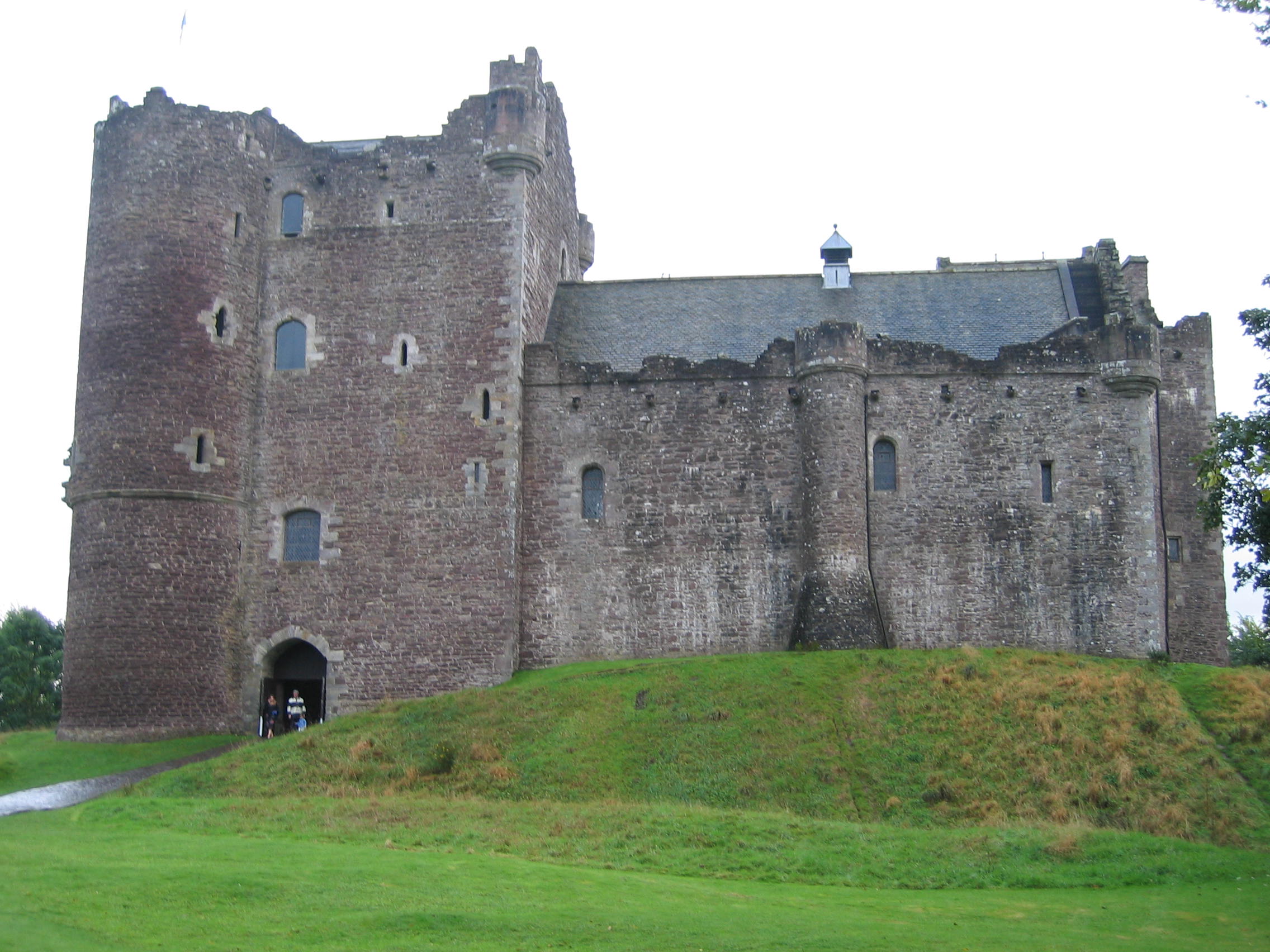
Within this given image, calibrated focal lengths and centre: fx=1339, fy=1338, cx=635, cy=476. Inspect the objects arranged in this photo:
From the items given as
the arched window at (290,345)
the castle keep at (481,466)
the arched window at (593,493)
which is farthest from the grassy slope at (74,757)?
the arched window at (593,493)

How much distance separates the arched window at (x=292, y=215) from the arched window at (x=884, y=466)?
16187 millimetres

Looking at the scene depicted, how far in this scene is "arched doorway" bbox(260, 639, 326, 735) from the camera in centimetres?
3388

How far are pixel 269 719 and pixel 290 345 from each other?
9686 millimetres

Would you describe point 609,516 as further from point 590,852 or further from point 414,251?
point 590,852

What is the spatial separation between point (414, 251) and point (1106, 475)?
18442 mm

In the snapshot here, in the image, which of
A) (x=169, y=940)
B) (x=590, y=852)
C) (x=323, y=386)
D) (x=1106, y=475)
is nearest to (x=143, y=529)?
(x=323, y=386)

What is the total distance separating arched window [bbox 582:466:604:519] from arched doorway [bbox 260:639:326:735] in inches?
301

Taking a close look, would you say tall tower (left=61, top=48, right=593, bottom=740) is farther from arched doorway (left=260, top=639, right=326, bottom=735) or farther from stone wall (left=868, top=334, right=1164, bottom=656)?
stone wall (left=868, top=334, right=1164, bottom=656)

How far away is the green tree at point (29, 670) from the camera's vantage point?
54594 millimetres

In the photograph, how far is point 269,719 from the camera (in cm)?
3250

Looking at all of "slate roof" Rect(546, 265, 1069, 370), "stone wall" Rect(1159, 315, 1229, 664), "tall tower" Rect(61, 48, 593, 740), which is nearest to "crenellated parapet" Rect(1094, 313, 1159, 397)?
"slate roof" Rect(546, 265, 1069, 370)

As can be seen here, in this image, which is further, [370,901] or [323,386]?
[323,386]

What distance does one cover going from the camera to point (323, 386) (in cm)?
3456

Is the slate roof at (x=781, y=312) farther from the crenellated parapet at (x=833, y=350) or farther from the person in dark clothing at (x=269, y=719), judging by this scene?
the person in dark clothing at (x=269, y=719)
